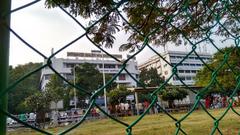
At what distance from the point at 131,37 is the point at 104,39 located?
1140 millimetres

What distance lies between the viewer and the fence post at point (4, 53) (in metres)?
0.64

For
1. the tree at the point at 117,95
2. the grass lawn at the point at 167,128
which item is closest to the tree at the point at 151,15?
the grass lawn at the point at 167,128

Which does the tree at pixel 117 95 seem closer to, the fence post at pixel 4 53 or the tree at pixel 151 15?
the tree at pixel 151 15

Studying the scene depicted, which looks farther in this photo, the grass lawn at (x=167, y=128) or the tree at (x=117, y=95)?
the tree at (x=117, y=95)

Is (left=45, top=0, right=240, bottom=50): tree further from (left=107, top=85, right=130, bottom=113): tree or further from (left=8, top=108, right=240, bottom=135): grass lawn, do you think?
(left=107, top=85, right=130, bottom=113): tree

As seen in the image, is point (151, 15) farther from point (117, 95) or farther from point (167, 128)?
point (117, 95)

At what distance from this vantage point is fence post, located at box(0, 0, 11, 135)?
2.09ft

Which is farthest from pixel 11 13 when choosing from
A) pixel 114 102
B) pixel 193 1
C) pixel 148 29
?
pixel 114 102

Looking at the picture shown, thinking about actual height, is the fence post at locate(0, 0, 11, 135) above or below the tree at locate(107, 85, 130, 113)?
below

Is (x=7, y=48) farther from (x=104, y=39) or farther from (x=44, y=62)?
(x=104, y=39)

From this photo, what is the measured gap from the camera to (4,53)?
0.65 metres

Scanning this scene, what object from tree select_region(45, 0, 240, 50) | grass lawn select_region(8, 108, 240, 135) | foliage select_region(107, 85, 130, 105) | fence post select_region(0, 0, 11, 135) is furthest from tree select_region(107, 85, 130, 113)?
fence post select_region(0, 0, 11, 135)

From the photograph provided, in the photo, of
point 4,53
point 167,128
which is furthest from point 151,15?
point 167,128

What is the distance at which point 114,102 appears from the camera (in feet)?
80.3
